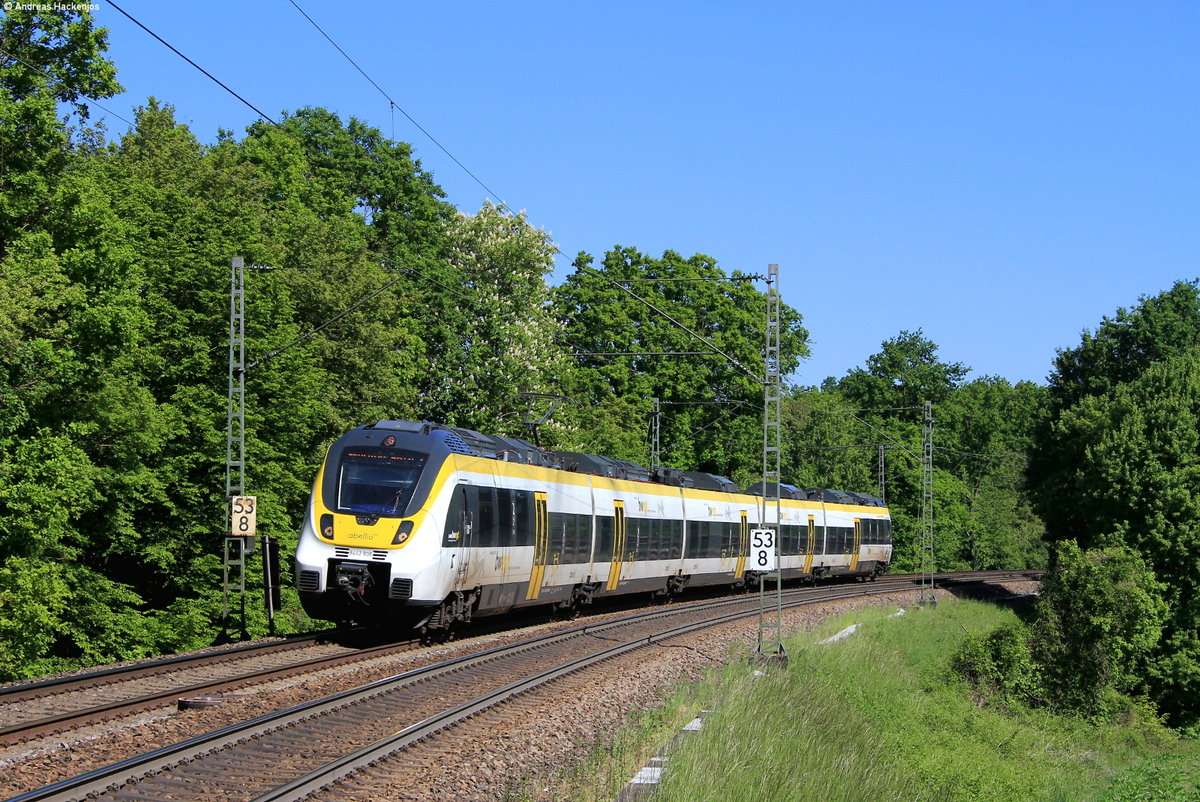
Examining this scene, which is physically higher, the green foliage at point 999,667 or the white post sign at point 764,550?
the white post sign at point 764,550

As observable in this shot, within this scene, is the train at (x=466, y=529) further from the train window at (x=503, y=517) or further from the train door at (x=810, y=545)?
the train door at (x=810, y=545)

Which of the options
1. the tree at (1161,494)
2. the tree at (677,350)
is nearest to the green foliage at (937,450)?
the tree at (677,350)

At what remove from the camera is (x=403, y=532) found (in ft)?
63.1

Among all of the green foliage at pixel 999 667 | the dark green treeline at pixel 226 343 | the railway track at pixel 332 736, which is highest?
the dark green treeline at pixel 226 343

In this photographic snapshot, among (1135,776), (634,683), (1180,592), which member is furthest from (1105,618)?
(634,683)

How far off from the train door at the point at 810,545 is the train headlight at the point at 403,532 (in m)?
29.2

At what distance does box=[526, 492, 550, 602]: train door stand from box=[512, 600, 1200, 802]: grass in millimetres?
4875

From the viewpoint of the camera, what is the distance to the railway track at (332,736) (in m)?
9.68

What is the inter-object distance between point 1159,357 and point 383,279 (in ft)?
108

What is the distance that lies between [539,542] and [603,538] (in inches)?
168

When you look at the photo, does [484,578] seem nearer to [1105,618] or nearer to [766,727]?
[766,727]

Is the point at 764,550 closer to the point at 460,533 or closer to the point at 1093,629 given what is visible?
the point at 460,533

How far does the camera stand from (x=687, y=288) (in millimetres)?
65625

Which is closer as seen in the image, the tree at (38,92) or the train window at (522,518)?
the train window at (522,518)
